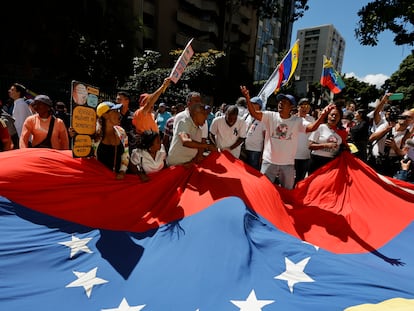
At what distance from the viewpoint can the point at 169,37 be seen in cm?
3158

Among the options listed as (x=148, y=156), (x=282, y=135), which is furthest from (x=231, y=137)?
(x=148, y=156)

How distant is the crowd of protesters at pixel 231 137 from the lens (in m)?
3.71

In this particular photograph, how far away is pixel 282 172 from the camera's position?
4320 millimetres

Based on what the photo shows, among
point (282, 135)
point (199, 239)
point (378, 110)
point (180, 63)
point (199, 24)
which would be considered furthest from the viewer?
point (199, 24)

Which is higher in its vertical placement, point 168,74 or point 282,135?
point 168,74

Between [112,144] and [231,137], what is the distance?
218 centimetres

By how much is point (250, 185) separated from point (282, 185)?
1.12 metres

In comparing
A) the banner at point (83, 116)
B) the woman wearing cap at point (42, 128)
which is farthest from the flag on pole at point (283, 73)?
the woman wearing cap at point (42, 128)

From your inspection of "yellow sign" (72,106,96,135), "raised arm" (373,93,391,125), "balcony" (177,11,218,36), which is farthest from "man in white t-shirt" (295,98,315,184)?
"balcony" (177,11,218,36)

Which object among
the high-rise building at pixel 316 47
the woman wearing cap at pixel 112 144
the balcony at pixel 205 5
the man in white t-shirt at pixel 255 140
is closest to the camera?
the woman wearing cap at pixel 112 144

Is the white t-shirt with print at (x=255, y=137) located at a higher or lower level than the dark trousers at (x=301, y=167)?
higher

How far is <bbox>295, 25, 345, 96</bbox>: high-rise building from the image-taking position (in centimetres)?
10150

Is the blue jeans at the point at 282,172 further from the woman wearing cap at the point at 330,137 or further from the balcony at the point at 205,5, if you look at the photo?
the balcony at the point at 205,5

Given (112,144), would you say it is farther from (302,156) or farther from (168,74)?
(168,74)
